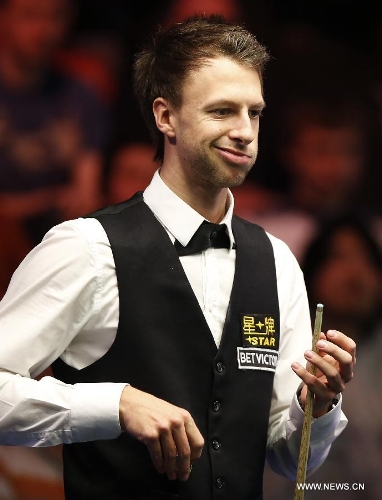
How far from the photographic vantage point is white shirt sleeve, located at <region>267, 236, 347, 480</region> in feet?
8.55

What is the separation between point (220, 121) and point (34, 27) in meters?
1.43

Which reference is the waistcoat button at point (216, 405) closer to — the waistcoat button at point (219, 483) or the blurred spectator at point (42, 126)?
the waistcoat button at point (219, 483)

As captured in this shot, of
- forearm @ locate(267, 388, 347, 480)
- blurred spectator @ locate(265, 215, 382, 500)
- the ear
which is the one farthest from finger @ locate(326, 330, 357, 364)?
blurred spectator @ locate(265, 215, 382, 500)

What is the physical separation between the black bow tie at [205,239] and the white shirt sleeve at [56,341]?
10.1 inches

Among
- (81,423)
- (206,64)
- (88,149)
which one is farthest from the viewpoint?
(88,149)

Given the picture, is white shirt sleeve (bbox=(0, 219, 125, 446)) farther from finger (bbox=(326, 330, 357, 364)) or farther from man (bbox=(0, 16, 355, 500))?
finger (bbox=(326, 330, 357, 364))

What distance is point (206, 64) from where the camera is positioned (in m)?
2.67

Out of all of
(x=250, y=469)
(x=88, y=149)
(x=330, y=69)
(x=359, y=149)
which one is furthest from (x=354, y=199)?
(x=250, y=469)

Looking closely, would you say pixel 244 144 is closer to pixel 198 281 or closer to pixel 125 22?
pixel 198 281

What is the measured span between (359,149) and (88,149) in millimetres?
1144

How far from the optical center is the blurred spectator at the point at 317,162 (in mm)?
4055

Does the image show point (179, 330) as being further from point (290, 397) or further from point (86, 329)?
point (290, 397)

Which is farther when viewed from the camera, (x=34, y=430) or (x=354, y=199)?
(x=354, y=199)

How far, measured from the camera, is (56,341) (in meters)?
2.46
